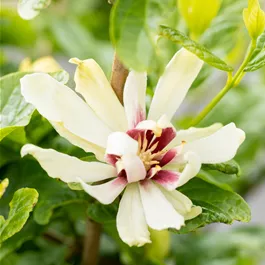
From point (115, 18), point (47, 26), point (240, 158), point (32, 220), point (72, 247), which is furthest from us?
point (47, 26)

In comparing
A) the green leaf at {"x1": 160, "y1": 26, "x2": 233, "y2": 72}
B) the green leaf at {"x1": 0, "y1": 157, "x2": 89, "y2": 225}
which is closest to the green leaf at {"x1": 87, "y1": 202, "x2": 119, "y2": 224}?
the green leaf at {"x1": 0, "y1": 157, "x2": 89, "y2": 225}

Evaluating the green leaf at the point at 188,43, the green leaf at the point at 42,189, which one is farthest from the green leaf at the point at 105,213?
the green leaf at the point at 188,43

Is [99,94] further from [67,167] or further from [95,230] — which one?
[95,230]

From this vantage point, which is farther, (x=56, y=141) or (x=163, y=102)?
(x=56, y=141)

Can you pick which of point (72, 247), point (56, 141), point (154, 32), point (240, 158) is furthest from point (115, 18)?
point (240, 158)

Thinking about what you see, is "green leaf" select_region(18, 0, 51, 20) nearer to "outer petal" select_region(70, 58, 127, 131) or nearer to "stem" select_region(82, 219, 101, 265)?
"outer petal" select_region(70, 58, 127, 131)

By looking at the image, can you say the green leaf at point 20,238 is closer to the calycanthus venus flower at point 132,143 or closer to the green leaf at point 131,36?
the calycanthus venus flower at point 132,143

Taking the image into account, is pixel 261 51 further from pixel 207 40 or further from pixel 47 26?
pixel 47 26

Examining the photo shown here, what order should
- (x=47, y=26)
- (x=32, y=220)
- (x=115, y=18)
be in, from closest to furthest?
1. (x=115, y=18)
2. (x=32, y=220)
3. (x=47, y=26)
